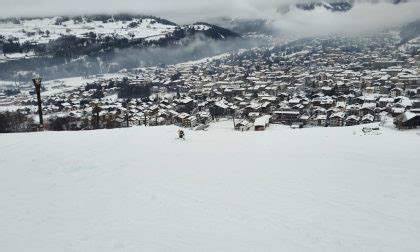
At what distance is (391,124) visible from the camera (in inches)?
776

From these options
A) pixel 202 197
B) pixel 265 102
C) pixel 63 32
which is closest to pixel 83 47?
pixel 63 32

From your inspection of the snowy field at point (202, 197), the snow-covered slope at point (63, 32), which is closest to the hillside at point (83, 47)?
the snow-covered slope at point (63, 32)

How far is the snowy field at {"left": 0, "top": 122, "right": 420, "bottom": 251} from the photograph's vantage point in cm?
548

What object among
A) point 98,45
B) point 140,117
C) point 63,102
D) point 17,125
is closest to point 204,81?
point 63,102

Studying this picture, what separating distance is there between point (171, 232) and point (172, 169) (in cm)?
359

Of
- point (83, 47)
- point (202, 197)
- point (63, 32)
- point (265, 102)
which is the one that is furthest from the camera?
point (63, 32)

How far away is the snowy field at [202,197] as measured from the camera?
548cm

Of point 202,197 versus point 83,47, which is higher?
point 83,47

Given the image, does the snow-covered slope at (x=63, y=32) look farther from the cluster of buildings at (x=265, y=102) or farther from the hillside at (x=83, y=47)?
the cluster of buildings at (x=265, y=102)

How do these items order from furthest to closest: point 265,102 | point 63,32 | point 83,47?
point 63,32, point 83,47, point 265,102

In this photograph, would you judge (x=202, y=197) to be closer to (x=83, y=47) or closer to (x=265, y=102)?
(x=265, y=102)

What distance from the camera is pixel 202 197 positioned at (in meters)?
7.17

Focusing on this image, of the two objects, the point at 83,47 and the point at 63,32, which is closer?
the point at 83,47

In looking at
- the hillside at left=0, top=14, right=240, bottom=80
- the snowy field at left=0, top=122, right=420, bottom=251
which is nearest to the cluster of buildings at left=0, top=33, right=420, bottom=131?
the snowy field at left=0, top=122, right=420, bottom=251
